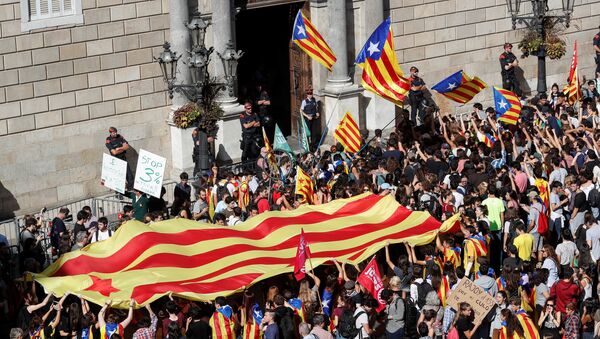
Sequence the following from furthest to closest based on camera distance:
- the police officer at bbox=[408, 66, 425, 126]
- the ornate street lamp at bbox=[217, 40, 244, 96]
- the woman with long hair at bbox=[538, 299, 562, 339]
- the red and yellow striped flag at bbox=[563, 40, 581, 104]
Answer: the police officer at bbox=[408, 66, 425, 126]
the red and yellow striped flag at bbox=[563, 40, 581, 104]
the ornate street lamp at bbox=[217, 40, 244, 96]
the woman with long hair at bbox=[538, 299, 562, 339]

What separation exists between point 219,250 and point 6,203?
783 centimetres

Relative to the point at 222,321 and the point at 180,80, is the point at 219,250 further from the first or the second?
the point at 180,80

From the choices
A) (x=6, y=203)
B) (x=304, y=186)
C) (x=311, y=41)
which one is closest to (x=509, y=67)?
(x=311, y=41)

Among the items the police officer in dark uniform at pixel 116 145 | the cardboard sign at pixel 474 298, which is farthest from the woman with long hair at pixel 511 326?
the police officer in dark uniform at pixel 116 145

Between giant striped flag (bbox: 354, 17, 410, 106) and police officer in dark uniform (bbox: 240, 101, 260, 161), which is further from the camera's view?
police officer in dark uniform (bbox: 240, 101, 260, 161)

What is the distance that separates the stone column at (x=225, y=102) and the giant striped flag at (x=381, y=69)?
377cm

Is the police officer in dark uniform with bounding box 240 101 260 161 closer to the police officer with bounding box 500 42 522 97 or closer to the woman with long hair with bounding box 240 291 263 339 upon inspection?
the police officer with bounding box 500 42 522 97

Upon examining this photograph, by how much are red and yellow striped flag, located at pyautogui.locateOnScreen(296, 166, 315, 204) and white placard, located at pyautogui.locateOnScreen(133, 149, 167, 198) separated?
2530 mm

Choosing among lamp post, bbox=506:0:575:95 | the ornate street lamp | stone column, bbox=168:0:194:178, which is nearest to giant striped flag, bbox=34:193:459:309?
the ornate street lamp

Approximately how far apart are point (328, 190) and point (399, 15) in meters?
9.02

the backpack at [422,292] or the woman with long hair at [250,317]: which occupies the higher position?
the backpack at [422,292]

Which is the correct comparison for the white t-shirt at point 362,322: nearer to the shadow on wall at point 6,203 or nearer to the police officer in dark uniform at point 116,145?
the police officer in dark uniform at point 116,145

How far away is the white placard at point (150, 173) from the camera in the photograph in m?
26.2

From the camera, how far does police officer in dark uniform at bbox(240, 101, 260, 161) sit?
31281mm
